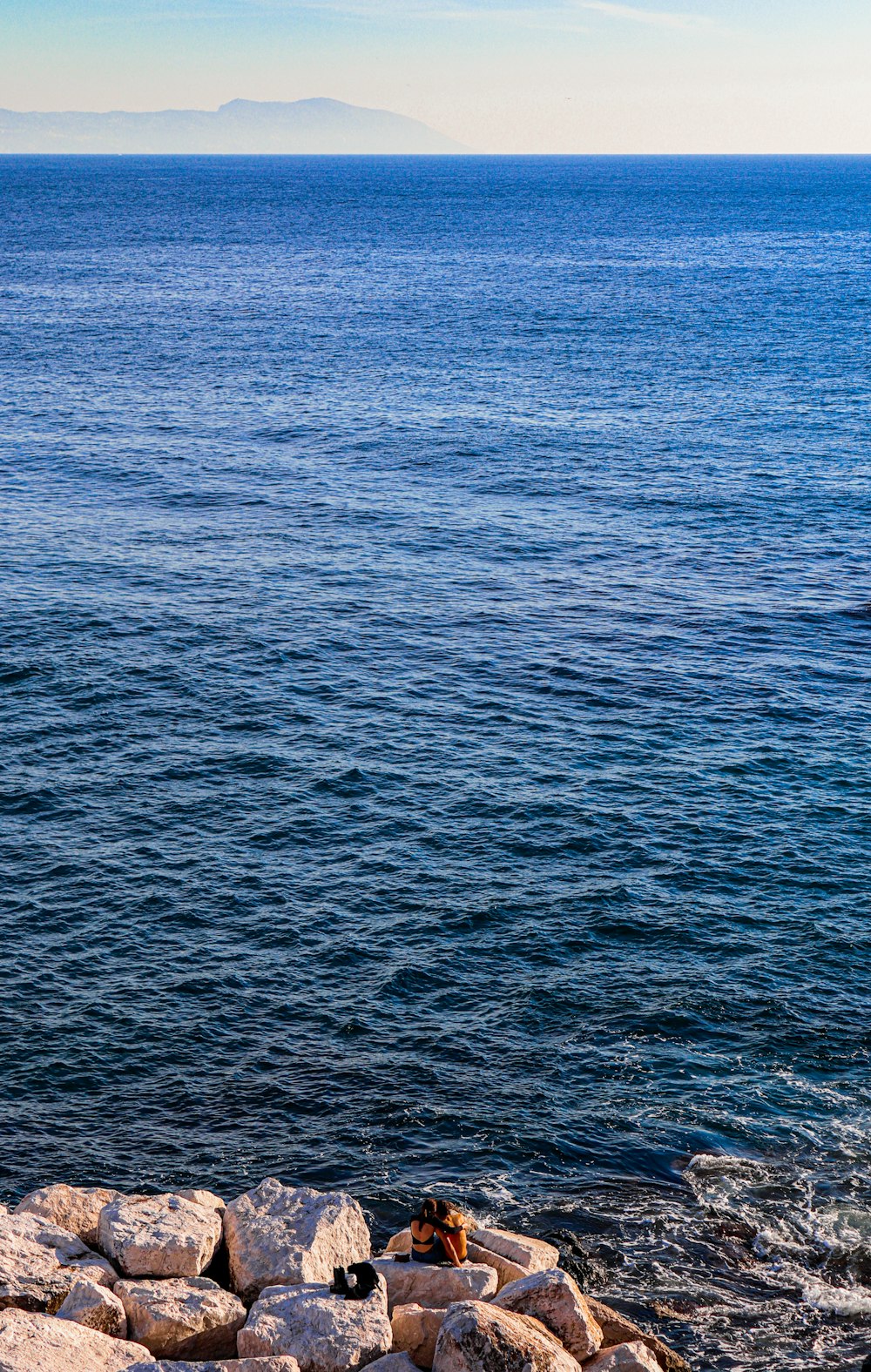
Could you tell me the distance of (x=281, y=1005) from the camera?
148 feet

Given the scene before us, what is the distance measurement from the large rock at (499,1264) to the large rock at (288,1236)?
251 centimetres

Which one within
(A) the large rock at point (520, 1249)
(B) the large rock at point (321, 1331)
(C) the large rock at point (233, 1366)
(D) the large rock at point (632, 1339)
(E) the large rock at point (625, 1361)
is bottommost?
(D) the large rock at point (632, 1339)

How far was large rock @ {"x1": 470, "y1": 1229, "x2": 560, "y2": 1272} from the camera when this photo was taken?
3056cm

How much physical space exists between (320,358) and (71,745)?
99324mm

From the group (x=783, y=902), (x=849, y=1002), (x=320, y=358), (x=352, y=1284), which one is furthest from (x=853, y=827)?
(x=320, y=358)

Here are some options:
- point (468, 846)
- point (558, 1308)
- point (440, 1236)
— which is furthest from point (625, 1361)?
point (468, 846)

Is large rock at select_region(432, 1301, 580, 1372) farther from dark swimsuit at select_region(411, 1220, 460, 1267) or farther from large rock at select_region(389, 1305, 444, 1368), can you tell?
dark swimsuit at select_region(411, 1220, 460, 1267)

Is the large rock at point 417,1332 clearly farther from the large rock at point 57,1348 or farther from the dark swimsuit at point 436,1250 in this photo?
the large rock at point 57,1348

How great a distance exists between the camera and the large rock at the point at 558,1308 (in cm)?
2723

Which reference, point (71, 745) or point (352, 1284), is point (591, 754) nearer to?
point (71, 745)

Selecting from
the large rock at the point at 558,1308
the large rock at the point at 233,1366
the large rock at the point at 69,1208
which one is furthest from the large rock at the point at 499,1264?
the large rock at the point at 69,1208

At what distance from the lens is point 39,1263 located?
2833cm

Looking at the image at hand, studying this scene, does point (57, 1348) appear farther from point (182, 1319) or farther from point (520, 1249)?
point (520, 1249)

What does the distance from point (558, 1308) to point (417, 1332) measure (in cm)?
305
